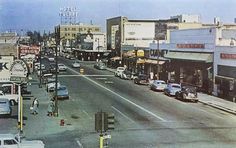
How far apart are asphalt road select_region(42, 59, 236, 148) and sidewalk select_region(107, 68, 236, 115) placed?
111cm

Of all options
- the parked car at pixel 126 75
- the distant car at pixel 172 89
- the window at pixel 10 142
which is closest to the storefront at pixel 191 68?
the distant car at pixel 172 89

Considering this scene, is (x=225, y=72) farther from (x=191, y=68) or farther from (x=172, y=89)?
(x=191, y=68)

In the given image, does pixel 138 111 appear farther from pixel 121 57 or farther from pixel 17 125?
pixel 121 57

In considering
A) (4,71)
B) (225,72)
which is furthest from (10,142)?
(225,72)

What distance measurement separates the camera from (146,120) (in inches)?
1380

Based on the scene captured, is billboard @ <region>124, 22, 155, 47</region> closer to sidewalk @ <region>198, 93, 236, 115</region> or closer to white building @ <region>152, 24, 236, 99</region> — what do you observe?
white building @ <region>152, 24, 236, 99</region>

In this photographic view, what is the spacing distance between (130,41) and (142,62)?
1061 inches

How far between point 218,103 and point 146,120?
13.6m

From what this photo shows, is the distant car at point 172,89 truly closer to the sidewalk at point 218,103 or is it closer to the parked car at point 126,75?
the sidewalk at point 218,103

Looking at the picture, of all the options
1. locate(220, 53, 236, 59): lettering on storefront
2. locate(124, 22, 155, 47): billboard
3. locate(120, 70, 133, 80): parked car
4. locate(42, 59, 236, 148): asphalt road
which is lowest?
locate(42, 59, 236, 148): asphalt road

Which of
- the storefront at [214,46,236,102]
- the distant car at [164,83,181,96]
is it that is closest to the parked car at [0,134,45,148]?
the storefront at [214,46,236,102]

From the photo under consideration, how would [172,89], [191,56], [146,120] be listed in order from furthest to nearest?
[191,56] → [172,89] → [146,120]

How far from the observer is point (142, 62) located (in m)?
82.8

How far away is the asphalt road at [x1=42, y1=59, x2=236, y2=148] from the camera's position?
27234mm
